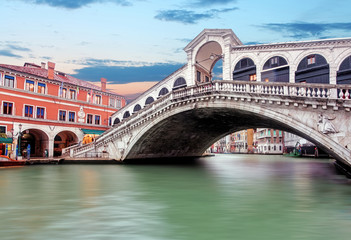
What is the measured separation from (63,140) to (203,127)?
15.6 meters

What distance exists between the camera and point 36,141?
92.0ft

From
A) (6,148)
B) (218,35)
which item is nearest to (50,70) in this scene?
(6,148)

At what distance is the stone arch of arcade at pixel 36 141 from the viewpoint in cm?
2702

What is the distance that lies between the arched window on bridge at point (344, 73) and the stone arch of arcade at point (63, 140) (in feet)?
79.4

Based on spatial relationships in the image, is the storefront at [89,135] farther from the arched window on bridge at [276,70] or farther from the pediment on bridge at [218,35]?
the arched window on bridge at [276,70]

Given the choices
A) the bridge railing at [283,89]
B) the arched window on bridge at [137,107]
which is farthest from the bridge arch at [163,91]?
the bridge railing at [283,89]

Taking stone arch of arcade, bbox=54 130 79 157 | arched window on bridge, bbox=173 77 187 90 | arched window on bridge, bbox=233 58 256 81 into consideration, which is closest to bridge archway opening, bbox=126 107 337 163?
arched window on bridge, bbox=233 58 256 81

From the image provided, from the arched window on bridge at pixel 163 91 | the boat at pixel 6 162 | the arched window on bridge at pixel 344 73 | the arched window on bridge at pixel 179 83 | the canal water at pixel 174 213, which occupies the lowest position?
the canal water at pixel 174 213

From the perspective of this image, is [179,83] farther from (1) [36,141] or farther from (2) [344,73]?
(1) [36,141]

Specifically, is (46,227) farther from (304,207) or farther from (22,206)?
(304,207)

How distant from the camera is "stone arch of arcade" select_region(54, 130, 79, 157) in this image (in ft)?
96.6

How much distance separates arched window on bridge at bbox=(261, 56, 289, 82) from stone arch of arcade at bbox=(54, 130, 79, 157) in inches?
800

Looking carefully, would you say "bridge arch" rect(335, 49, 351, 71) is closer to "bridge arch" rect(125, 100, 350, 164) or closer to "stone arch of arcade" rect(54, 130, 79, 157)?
"bridge arch" rect(125, 100, 350, 164)

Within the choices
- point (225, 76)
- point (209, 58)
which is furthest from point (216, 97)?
point (209, 58)
